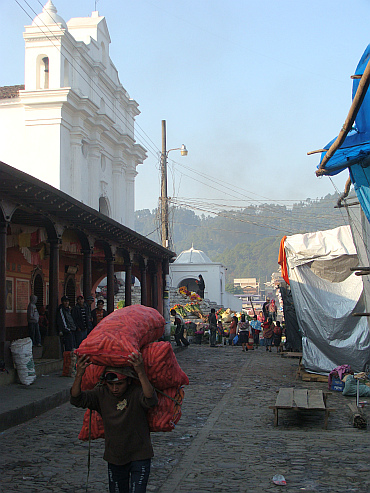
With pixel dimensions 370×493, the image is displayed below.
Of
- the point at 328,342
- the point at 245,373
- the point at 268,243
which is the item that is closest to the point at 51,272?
the point at 245,373

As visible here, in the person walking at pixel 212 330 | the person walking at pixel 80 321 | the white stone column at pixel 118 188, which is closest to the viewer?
the person walking at pixel 80 321

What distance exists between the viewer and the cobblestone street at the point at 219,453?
5.28 meters

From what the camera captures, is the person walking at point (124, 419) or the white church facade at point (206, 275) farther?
the white church facade at point (206, 275)

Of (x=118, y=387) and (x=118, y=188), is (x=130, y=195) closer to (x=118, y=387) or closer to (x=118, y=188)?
(x=118, y=188)

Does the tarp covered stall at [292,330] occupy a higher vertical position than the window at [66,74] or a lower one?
lower

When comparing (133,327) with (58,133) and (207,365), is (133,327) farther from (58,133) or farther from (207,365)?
(58,133)

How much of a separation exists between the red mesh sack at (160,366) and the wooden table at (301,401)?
4.23 m

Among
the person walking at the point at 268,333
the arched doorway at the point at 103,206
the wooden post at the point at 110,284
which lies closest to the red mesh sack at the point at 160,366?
the wooden post at the point at 110,284

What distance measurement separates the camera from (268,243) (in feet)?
598

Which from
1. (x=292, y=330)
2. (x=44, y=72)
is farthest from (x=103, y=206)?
(x=292, y=330)

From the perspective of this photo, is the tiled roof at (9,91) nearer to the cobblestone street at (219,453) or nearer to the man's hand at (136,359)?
the cobblestone street at (219,453)

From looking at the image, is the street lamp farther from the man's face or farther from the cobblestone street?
the man's face

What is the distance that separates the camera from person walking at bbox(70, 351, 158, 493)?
12.2 feet

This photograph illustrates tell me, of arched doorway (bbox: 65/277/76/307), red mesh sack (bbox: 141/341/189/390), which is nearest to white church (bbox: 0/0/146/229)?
arched doorway (bbox: 65/277/76/307)
